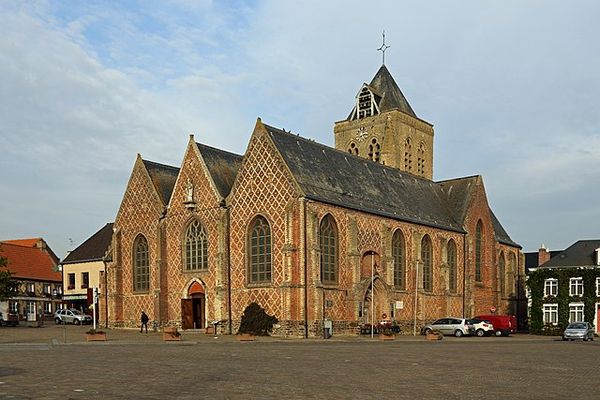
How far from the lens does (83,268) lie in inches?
3118

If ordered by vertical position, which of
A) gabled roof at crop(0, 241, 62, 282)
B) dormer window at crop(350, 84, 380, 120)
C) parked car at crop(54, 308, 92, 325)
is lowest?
parked car at crop(54, 308, 92, 325)

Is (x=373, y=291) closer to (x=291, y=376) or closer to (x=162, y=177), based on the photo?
(x=162, y=177)

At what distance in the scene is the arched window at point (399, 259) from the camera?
179 feet

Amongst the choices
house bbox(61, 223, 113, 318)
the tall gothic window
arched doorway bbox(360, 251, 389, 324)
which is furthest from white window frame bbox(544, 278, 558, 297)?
Answer: house bbox(61, 223, 113, 318)

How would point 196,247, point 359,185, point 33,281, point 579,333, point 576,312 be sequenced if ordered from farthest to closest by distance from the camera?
point 33,281 → point 576,312 → point 359,185 → point 196,247 → point 579,333

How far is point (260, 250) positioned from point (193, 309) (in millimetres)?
7996

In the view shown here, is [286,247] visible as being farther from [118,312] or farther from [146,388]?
[146,388]

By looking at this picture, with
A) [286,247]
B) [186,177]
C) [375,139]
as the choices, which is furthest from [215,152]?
[375,139]

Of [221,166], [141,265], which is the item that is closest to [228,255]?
[221,166]

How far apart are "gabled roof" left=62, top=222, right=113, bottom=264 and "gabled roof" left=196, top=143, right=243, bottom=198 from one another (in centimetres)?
2968

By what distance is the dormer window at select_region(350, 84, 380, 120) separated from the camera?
75.2m

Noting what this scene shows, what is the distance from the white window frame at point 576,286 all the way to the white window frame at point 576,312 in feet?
3.05

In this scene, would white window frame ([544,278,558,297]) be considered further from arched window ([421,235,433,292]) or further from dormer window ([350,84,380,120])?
dormer window ([350,84,380,120])

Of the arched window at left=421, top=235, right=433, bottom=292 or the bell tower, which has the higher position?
the bell tower
